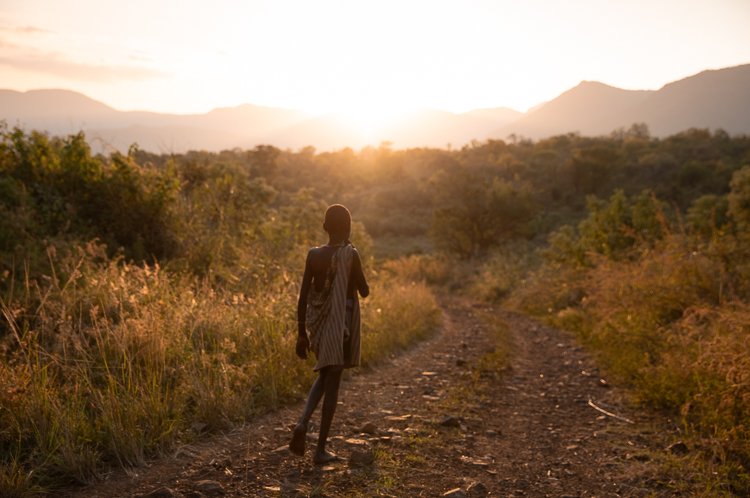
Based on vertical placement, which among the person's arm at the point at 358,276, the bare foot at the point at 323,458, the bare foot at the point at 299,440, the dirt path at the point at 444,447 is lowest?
the dirt path at the point at 444,447

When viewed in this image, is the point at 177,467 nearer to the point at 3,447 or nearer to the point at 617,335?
the point at 3,447

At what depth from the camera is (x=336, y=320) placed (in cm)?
458

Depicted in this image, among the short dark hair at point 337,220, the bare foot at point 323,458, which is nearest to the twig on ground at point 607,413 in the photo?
the bare foot at point 323,458

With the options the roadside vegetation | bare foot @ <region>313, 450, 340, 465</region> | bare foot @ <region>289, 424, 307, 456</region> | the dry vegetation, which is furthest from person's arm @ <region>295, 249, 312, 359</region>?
the dry vegetation

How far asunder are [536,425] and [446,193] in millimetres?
29599

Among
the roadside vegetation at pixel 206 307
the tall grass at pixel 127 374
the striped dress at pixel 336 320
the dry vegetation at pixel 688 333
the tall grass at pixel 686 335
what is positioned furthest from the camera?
the tall grass at pixel 686 335

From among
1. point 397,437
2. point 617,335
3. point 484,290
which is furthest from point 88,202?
point 484,290

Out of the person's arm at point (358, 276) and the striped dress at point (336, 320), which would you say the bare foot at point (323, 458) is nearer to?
the striped dress at point (336, 320)

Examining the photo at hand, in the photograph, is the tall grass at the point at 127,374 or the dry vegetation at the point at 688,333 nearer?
the tall grass at the point at 127,374

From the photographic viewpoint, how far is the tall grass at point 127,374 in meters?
4.23

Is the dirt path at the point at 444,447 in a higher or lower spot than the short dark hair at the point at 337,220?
lower

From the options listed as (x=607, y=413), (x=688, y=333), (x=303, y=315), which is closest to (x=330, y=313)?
(x=303, y=315)

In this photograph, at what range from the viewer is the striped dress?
14.9 feet

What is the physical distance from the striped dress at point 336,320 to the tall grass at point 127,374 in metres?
1.55
